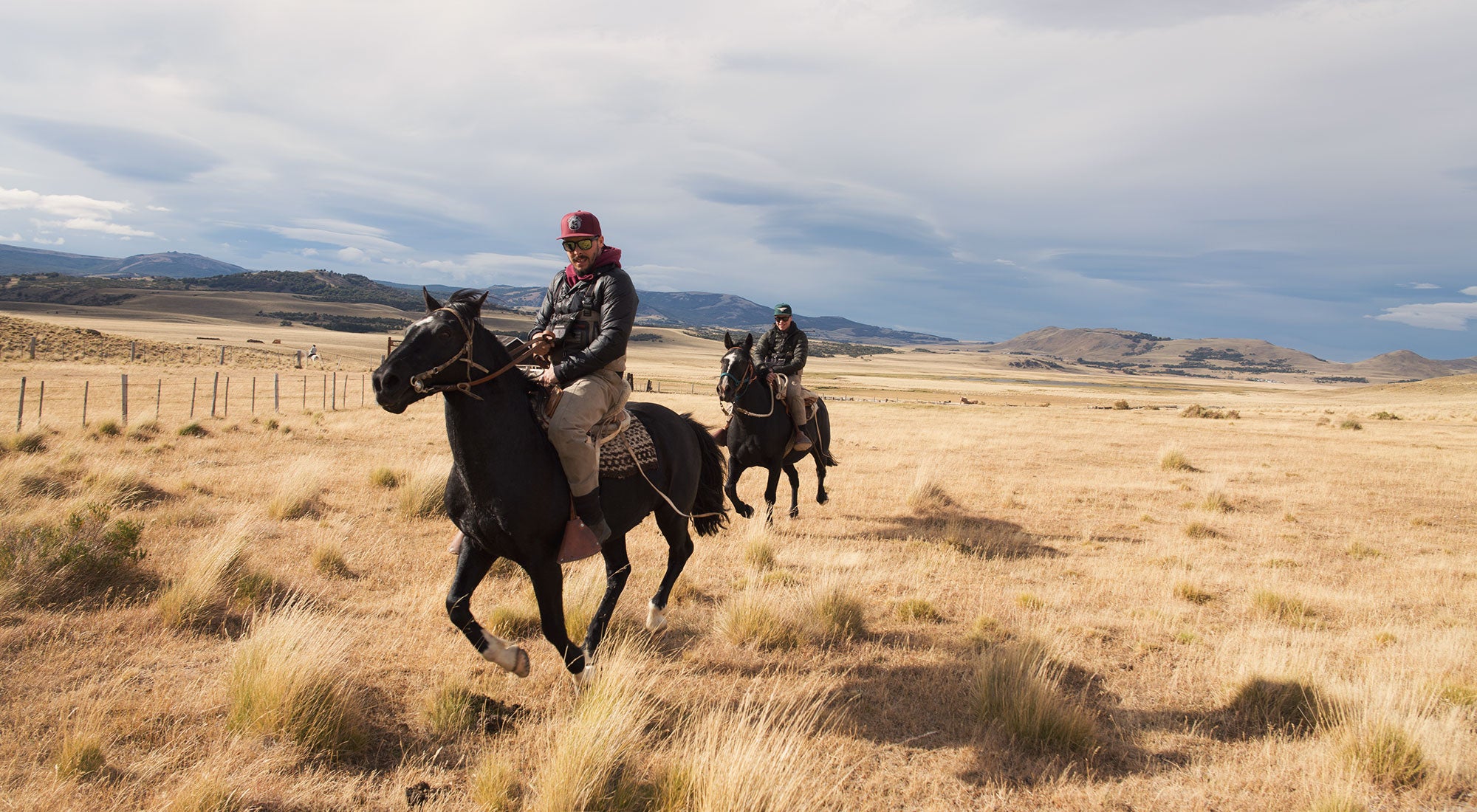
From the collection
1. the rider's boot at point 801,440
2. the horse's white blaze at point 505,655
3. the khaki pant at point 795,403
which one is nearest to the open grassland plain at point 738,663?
the horse's white blaze at point 505,655

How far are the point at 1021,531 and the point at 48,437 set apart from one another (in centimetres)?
1769

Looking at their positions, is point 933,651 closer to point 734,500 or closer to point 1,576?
point 734,500

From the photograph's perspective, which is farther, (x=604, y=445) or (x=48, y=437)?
(x=48, y=437)

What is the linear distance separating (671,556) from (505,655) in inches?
73.6

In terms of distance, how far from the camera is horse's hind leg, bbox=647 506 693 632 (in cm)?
603

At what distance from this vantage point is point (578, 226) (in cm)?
518

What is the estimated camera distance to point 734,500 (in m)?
9.54

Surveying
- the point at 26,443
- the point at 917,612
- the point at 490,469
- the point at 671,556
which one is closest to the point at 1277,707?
the point at 917,612

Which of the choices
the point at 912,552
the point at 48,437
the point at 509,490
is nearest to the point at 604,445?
the point at 509,490

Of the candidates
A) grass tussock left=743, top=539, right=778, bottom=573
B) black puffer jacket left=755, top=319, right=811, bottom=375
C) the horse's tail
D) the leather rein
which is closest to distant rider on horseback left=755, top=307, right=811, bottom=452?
black puffer jacket left=755, top=319, right=811, bottom=375

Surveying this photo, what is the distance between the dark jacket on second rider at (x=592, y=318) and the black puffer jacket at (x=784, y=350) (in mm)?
6037

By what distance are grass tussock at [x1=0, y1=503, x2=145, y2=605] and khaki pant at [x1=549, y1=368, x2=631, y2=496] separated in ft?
14.3

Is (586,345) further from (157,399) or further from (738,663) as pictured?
(157,399)

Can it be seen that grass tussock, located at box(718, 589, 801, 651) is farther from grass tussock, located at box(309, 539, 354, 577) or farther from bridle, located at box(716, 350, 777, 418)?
bridle, located at box(716, 350, 777, 418)
